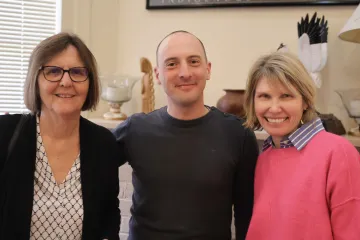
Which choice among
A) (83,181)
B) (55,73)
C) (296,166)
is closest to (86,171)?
(83,181)

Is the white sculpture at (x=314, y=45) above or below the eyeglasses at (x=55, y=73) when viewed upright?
above

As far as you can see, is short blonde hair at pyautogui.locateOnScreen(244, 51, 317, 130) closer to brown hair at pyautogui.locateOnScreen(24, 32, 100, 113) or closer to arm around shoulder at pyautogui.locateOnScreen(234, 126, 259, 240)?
arm around shoulder at pyautogui.locateOnScreen(234, 126, 259, 240)

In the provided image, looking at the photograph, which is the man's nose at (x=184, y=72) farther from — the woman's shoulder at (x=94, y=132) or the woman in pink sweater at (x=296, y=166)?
the woman's shoulder at (x=94, y=132)

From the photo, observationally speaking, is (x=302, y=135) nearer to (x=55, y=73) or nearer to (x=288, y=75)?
(x=288, y=75)

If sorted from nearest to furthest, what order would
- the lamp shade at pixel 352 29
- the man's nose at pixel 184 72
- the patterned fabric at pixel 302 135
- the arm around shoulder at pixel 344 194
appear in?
1. the arm around shoulder at pixel 344 194
2. the patterned fabric at pixel 302 135
3. the man's nose at pixel 184 72
4. the lamp shade at pixel 352 29

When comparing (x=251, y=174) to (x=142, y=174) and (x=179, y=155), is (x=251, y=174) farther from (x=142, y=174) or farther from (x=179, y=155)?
(x=142, y=174)

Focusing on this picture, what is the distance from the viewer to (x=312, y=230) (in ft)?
A: 3.42

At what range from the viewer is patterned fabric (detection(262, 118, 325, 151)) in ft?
3.72

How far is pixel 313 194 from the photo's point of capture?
1047mm

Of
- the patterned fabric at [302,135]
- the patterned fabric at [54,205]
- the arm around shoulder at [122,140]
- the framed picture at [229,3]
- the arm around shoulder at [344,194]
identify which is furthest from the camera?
the framed picture at [229,3]

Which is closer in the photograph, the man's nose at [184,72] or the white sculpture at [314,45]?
the man's nose at [184,72]

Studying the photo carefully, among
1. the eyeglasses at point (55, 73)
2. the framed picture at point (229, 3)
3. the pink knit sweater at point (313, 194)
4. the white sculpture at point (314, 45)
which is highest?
the framed picture at point (229, 3)

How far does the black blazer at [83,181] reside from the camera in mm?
1211

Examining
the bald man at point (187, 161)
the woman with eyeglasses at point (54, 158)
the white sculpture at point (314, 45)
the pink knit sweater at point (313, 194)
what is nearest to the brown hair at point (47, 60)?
the woman with eyeglasses at point (54, 158)
